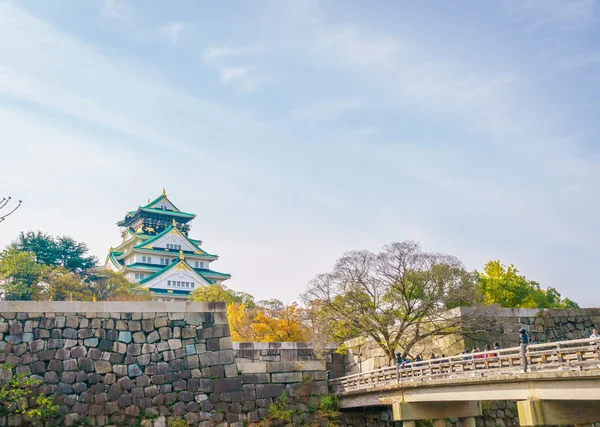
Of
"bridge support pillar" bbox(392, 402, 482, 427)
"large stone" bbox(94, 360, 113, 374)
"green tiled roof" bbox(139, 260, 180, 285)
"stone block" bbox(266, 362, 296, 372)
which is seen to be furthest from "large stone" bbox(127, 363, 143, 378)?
"green tiled roof" bbox(139, 260, 180, 285)

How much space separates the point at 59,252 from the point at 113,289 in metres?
6.51

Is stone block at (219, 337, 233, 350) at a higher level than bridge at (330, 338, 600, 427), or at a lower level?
higher

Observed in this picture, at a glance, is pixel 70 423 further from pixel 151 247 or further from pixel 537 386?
pixel 151 247

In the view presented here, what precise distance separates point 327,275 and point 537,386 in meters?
11.1

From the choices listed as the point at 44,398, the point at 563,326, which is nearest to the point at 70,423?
the point at 44,398

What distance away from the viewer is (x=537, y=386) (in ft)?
45.0

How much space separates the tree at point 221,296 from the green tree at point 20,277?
12.6 m

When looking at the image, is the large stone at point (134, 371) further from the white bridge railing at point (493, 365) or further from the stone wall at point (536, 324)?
the stone wall at point (536, 324)

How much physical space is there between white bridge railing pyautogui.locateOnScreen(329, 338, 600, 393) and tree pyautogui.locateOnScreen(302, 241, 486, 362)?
2109mm

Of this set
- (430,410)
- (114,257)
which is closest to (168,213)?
(114,257)

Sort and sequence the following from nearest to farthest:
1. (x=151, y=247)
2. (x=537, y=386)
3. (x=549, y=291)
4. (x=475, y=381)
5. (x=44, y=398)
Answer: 1. (x=537, y=386)
2. (x=475, y=381)
3. (x=44, y=398)
4. (x=549, y=291)
5. (x=151, y=247)

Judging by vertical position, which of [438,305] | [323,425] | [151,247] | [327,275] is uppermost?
[151,247]

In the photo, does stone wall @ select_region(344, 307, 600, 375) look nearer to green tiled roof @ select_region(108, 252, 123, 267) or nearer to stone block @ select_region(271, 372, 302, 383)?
stone block @ select_region(271, 372, 302, 383)

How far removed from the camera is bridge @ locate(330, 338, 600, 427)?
1286 cm
